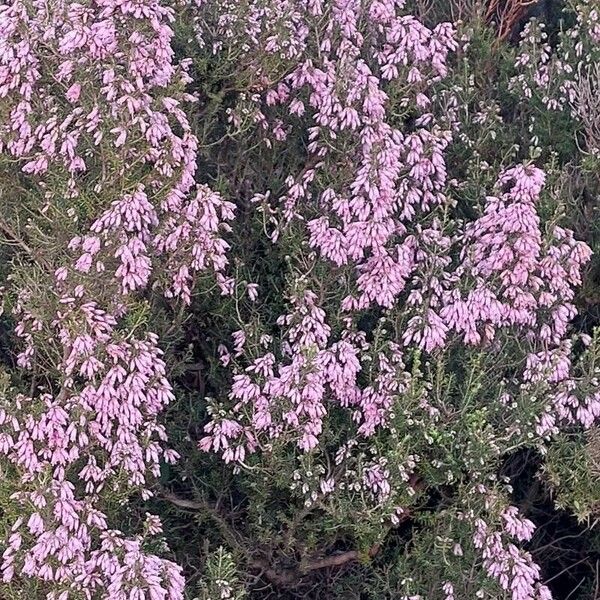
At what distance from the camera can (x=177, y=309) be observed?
16.9ft

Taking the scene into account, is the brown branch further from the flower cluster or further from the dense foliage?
the flower cluster

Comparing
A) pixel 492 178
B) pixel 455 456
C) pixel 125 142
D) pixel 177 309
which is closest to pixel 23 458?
pixel 177 309

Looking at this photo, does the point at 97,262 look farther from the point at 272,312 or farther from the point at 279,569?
the point at 279,569

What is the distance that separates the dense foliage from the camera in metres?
4.49

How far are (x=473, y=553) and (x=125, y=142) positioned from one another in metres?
2.84

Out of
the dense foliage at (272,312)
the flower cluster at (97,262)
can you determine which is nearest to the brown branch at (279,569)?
the dense foliage at (272,312)

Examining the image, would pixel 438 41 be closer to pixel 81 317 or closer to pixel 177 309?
pixel 177 309

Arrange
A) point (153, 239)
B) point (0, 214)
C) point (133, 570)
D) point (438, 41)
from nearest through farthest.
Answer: point (133, 570)
point (153, 239)
point (0, 214)
point (438, 41)

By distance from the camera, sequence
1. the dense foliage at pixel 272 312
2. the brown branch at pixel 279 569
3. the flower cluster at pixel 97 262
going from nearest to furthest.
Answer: the flower cluster at pixel 97 262 → the dense foliage at pixel 272 312 → the brown branch at pixel 279 569

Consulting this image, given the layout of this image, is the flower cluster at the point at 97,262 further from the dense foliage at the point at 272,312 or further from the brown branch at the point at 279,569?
the brown branch at the point at 279,569

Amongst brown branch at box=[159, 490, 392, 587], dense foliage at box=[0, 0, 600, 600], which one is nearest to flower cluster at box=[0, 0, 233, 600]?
dense foliage at box=[0, 0, 600, 600]

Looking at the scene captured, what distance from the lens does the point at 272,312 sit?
5.48 m

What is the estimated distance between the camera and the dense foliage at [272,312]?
14.7ft

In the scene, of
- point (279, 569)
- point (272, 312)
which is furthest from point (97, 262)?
point (279, 569)
